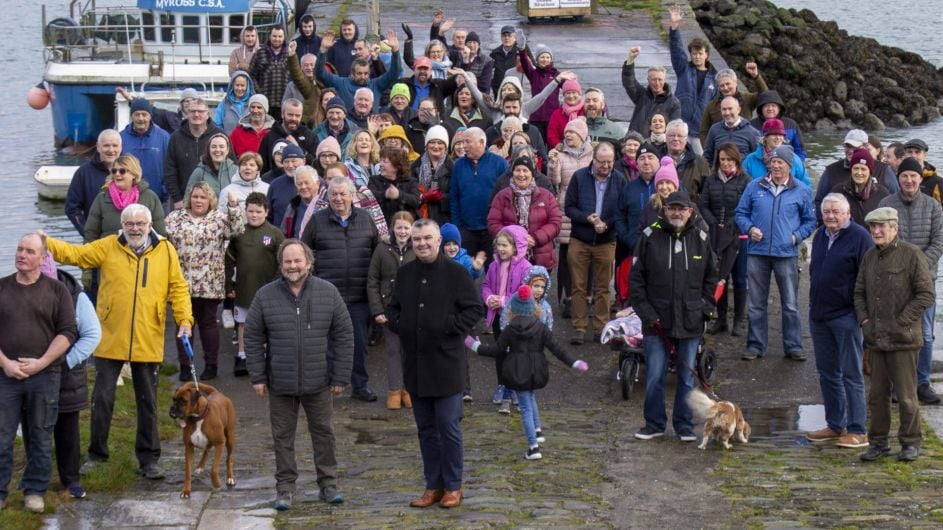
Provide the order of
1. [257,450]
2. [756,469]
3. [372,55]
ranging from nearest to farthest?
[756,469]
[257,450]
[372,55]

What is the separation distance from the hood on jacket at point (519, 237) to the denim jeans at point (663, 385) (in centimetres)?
190

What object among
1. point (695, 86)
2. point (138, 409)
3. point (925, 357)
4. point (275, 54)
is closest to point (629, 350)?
point (925, 357)

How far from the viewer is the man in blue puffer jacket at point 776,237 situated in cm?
1345

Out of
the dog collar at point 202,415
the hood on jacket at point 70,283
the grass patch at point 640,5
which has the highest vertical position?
the grass patch at point 640,5

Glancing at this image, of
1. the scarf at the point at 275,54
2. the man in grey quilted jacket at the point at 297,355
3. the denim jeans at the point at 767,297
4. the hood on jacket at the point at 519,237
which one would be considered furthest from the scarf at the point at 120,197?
the scarf at the point at 275,54

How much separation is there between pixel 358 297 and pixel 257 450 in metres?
1.84

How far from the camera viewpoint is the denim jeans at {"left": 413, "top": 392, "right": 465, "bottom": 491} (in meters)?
9.74

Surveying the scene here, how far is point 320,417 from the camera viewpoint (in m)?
9.93

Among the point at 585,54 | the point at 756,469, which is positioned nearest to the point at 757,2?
the point at 585,54

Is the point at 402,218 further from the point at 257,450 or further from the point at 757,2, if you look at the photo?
the point at 757,2

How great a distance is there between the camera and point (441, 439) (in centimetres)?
978

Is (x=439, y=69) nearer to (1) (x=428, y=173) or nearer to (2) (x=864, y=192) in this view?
(1) (x=428, y=173)

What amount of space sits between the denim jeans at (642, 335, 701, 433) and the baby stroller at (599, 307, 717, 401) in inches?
42.2

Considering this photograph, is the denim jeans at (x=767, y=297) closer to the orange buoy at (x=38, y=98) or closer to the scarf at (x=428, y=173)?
the scarf at (x=428, y=173)
